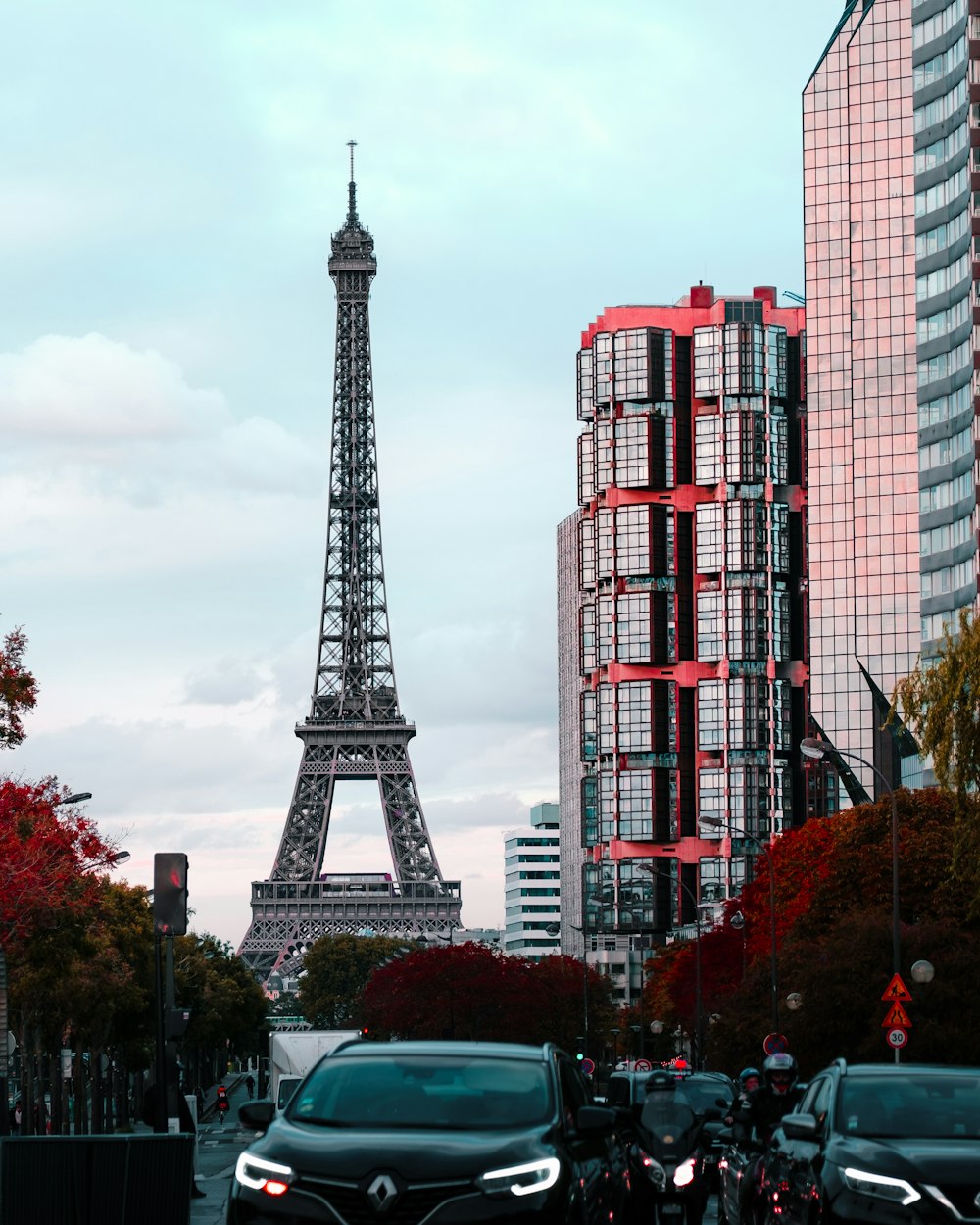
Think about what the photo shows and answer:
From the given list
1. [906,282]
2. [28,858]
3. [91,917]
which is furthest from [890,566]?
[28,858]

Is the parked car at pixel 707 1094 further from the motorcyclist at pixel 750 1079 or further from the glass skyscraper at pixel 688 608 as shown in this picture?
the glass skyscraper at pixel 688 608

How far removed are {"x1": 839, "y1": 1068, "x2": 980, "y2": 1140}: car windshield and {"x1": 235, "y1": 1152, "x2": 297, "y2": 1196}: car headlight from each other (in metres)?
3.97

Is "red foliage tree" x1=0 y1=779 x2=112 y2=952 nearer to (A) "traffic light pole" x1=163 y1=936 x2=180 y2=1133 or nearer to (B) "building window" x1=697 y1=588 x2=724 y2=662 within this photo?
(A) "traffic light pole" x1=163 y1=936 x2=180 y2=1133

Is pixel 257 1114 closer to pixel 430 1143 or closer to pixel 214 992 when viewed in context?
pixel 430 1143

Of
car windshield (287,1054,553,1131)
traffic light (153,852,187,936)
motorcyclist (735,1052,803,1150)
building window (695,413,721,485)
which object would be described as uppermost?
building window (695,413,721,485)

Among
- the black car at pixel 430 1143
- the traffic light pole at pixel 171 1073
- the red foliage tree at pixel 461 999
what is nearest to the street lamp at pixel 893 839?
the traffic light pole at pixel 171 1073

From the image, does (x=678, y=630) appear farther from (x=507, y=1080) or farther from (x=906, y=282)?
(x=507, y=1080)

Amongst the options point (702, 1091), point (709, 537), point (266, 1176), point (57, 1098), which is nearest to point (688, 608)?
point (709, 537)

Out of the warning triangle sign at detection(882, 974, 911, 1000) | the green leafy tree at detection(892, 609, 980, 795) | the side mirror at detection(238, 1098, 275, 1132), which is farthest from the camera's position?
the green leafy tree at detection(892, 609, 980, 795)

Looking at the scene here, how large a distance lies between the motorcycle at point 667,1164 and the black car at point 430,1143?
691cm

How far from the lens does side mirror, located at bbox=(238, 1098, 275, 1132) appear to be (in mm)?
14336

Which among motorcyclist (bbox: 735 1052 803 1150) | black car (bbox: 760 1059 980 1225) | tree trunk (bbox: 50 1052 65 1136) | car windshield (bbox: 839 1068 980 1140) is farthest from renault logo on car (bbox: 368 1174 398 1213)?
tree trunk (bbox: 50 1052 65 1136)

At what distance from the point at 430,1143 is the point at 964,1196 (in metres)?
3.21

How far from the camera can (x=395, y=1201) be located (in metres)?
12.4
